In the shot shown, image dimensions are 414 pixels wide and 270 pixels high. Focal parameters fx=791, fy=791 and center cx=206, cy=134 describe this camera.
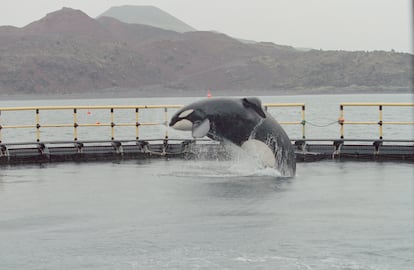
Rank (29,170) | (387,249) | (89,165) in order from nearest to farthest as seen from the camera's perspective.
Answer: (387,249), (29,170), (89,165)

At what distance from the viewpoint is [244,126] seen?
18.7 m

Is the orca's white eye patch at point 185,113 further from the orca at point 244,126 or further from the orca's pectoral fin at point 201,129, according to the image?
the orca's pectoral fin at point 201,129

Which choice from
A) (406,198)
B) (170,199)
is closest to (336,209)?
(406,198)

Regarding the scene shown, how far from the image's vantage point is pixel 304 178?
58.1 ft

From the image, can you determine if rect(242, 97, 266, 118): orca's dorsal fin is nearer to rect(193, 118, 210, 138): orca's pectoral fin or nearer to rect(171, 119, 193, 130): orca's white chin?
rect(193, 118, 210, 138): orca's pectoral fin

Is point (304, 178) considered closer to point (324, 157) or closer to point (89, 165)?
point (324, 157)

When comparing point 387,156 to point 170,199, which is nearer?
point 170,199

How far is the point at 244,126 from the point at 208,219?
6.56 metres

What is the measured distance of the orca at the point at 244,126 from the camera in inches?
722

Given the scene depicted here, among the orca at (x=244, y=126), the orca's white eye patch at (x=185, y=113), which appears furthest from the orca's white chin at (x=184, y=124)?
the orca's white eye patch at (x=185, y=113)

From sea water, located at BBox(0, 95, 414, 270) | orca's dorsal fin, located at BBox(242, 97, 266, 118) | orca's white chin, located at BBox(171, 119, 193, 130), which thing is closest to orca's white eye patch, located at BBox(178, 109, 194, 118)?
orca's white chin, located at BBox(171, 119, 193, 130)

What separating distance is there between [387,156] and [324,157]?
176 centimetres

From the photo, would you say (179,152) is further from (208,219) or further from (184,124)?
(208,219)

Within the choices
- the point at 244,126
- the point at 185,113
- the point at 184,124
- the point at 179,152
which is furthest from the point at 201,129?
the point at 179,152
